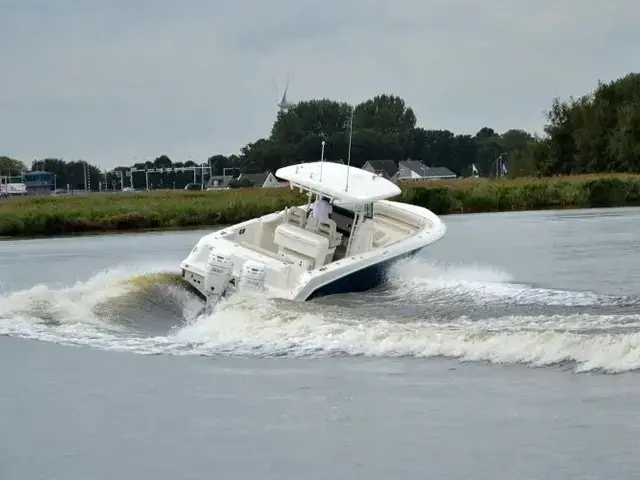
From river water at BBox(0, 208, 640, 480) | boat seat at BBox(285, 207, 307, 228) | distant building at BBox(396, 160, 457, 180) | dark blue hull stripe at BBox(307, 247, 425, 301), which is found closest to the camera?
river water at BBox(0, 208, 640, 480)

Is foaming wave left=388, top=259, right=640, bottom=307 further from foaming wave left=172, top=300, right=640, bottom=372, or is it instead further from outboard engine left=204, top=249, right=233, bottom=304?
outboard engine left=204, top=249, right=233, bottom=304

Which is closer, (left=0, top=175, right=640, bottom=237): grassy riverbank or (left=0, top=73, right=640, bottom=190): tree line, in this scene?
(left=0, top=175, right=640, bottom=237): grassy riverbank

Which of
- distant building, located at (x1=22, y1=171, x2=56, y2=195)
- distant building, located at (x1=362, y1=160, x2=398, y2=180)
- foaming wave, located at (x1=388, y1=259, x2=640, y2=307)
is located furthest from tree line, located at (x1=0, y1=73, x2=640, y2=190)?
distant building, located at (x1=22, y1=171, x2=56, y2=195)

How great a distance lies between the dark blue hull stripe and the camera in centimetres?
1645

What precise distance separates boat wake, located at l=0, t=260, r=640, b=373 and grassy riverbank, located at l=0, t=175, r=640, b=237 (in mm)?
25658

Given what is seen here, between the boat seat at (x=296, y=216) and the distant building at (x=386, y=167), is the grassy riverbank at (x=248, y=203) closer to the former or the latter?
the distant building at (x=386, y=167)

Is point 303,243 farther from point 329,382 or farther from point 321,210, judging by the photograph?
point 329,382

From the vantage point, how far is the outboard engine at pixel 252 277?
1631cm

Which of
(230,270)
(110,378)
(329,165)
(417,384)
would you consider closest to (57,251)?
(329,165)

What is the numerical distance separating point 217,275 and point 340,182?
2976 millimetres

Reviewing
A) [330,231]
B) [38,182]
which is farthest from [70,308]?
[38,182]

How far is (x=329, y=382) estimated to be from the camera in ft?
39.1

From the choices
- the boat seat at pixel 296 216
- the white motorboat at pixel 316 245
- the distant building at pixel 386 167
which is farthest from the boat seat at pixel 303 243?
the distant building at pixel 386 167

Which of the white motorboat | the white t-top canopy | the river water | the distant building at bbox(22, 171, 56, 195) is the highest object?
the white t-top canopy
